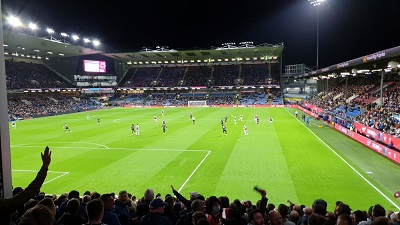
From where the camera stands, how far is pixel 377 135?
2533 centimetres

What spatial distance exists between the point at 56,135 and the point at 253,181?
26953 mm

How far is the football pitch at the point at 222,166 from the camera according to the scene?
48.8ft

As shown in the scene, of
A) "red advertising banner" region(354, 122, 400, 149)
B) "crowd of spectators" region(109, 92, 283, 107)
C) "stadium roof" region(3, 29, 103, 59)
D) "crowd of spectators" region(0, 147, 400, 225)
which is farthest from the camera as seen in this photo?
"crowd of spectators" region(109, 92, 283, 107)

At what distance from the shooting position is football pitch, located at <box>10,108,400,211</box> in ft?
48.8

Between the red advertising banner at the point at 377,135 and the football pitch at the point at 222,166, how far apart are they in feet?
5.63

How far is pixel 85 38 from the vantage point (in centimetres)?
7488

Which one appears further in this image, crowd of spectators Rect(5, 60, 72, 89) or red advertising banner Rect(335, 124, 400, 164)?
crowd of spectators Rect(5, 60, 72, 89)

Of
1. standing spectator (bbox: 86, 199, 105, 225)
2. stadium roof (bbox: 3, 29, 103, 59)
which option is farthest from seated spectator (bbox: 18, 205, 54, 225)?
stadium roof (bbox: 3, 29, 103, 59)

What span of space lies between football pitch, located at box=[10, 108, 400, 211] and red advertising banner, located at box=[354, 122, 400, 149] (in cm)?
171

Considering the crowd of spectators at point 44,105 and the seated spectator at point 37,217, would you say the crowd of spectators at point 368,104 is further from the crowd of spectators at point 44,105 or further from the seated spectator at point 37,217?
the crowd of spectators at point 44,105

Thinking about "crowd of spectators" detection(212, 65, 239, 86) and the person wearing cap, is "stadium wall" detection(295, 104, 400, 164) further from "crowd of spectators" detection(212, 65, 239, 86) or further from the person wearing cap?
"crowd of spectators" detection(212, 65, 239, 86)

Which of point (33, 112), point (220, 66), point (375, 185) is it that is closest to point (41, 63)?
point (33, 112)

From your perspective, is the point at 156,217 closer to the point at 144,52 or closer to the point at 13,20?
the point at 13,20

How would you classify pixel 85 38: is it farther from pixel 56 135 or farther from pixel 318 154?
pixel 318 154
